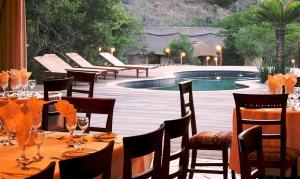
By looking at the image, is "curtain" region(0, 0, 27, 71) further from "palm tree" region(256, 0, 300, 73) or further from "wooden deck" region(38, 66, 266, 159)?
"palm tree" region(256, 0, 300, 73)

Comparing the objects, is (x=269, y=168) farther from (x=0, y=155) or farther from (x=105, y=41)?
(x=105, y=41)

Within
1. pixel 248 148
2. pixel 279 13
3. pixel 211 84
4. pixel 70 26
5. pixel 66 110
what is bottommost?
pixel 211 84

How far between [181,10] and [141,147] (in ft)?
82.8

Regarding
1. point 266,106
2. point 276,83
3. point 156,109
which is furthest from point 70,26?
point 266,106

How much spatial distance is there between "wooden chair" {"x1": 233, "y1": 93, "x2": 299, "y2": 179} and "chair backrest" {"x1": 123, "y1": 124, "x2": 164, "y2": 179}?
176 centimetres

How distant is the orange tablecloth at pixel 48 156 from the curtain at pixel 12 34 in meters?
4.78

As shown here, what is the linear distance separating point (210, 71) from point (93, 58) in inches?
147

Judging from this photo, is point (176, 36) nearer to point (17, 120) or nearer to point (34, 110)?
point (34, 110)

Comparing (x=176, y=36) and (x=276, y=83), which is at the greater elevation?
(x=176, y=36)

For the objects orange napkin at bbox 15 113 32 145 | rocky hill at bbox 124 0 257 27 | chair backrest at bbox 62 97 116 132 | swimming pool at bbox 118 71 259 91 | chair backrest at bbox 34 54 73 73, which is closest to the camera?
orange napkin at bbox 15 113 32 145

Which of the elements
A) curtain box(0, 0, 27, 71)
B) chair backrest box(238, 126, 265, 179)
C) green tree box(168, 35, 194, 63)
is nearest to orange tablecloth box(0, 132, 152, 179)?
chair backrest box(238, 126, 265, 179)

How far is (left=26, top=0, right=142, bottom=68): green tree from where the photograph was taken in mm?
15873

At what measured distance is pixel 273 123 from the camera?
4352 mm

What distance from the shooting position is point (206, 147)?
477cm
